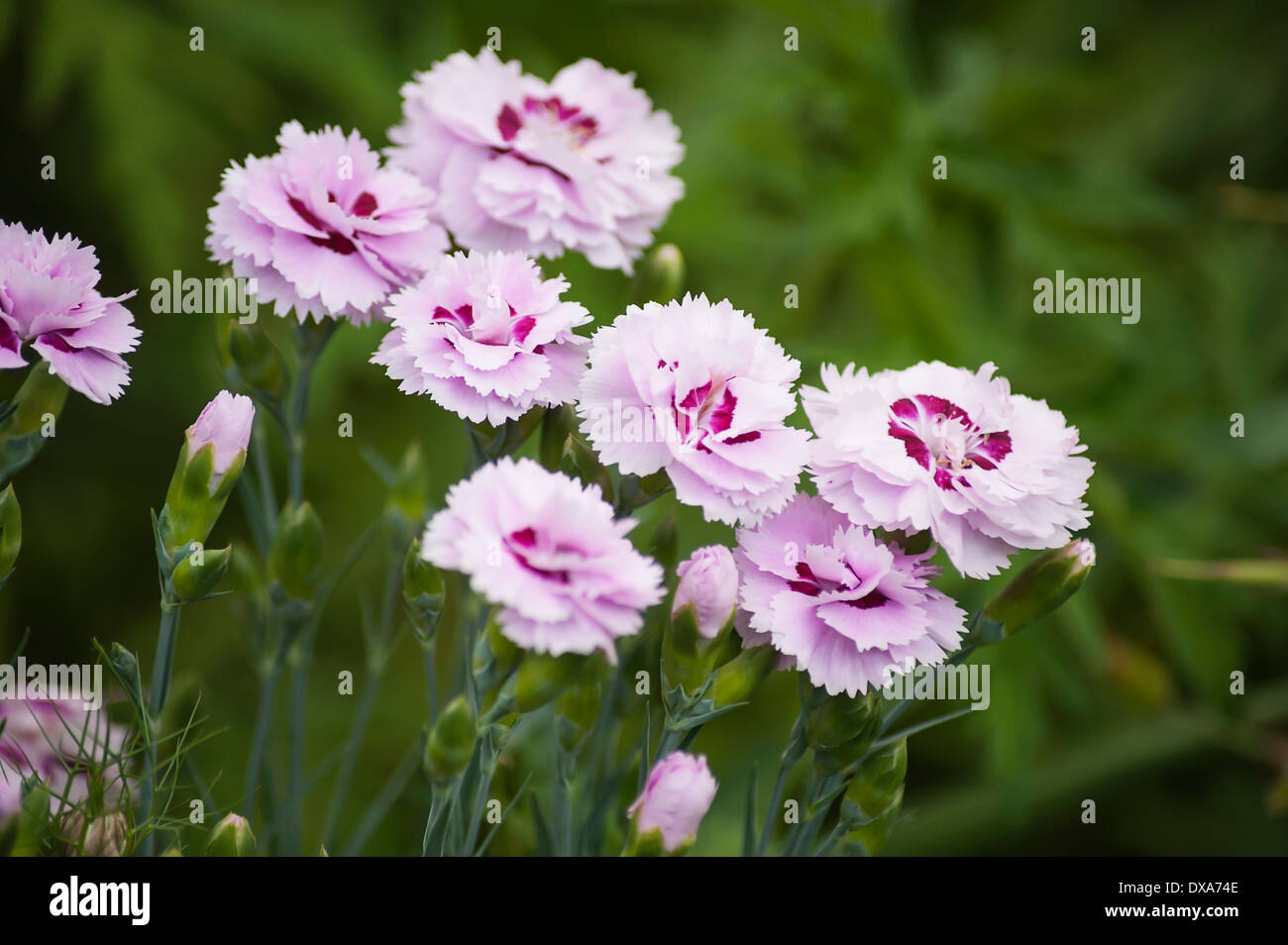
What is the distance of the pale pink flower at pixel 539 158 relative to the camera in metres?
0.35

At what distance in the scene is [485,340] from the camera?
295mm

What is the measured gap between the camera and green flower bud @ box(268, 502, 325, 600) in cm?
35

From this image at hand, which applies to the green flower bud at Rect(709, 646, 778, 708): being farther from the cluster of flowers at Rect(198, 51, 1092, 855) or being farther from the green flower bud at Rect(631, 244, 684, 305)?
the green flower bud at Rect(631, 244, 684, 305)

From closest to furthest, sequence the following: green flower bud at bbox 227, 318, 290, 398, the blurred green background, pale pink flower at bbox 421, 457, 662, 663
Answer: pale pink flower at bbox 421, 457, 662, 663 < green flower bud at bbox 227, 318, 290, 398 < the blurred green background

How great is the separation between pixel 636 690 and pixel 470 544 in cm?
15

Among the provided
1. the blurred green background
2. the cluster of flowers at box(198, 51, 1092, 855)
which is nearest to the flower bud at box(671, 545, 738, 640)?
the cluster of flowers at box(198, 51, 1092, 855)

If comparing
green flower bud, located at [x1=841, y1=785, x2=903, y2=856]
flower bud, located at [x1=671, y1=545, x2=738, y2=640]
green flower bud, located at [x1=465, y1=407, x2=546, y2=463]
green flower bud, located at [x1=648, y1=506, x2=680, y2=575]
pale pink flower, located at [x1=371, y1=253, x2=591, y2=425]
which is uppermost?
pale pink flower, located at [x1=371, y1=253, x2=591, y2=425]

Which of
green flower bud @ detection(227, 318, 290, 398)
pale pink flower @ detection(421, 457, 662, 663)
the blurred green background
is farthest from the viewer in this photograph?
the blurred green background

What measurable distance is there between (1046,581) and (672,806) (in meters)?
0.12

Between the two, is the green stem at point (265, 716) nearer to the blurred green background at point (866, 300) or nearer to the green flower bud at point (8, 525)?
the green flower bud at point (8, 525)

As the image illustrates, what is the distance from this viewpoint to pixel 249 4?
73 centimetres

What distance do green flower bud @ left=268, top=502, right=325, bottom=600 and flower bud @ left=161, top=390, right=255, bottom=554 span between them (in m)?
0.05

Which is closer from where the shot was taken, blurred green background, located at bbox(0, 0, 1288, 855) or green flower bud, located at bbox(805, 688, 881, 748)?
green flower bud, located at bbox(805, 688, 881, 748)
